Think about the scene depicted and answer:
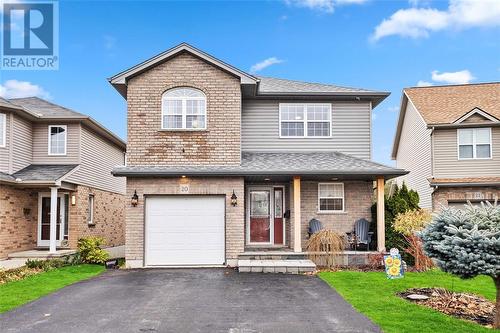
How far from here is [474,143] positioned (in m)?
18.5

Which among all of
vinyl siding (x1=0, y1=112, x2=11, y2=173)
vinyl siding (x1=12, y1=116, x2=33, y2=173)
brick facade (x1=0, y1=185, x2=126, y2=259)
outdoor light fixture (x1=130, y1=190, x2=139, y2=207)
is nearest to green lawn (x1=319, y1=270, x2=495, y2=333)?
outdoor light fixture (x1=130, y1=190, x2=139, y2=207)

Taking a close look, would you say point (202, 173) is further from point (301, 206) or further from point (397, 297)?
point (397, 297)

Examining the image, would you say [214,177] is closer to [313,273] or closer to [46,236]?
[313,273]

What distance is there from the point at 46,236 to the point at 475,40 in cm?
2296

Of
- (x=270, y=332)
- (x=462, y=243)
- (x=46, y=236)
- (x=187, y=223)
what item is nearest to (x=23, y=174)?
(x=46, y=236)

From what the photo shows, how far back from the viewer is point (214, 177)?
45.0 ft

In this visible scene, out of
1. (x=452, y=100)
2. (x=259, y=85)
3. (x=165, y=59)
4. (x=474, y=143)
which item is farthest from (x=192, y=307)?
(x=452, y=100)

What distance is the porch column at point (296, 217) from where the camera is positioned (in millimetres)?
13719

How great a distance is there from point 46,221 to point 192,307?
1170 cm

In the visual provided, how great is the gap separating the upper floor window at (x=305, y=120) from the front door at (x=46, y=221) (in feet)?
32.3

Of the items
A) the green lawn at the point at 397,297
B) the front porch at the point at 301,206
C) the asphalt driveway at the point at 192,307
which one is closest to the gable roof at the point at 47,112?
the front porch at the point at 301,206

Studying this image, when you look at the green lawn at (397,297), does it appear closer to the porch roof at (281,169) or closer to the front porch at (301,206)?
the front porch at (301,206)

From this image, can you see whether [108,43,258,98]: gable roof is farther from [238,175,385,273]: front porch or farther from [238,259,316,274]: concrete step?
[238,259,316,274]: concrete step

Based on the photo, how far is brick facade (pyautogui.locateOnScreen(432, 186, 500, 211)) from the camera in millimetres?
17766
